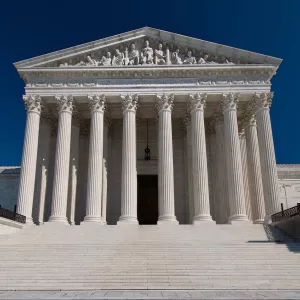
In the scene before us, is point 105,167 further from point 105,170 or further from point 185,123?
point 185,123

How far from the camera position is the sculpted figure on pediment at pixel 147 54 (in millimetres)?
30641

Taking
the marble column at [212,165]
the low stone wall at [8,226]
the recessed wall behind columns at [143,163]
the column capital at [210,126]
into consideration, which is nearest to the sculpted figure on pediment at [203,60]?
the column capital at [210,126]

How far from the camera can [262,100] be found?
29.5 metres

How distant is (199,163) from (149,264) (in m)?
12.5

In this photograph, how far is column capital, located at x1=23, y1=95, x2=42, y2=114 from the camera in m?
29.7

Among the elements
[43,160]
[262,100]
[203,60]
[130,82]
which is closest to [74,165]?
[43,160]

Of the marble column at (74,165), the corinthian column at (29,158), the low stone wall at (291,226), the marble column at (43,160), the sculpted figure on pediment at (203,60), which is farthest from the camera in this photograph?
the marble column at (74,165)

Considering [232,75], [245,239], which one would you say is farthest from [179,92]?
[245,239]

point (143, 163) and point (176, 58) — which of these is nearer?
point (176, 58)

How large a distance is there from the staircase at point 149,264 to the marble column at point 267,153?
14.5 feet

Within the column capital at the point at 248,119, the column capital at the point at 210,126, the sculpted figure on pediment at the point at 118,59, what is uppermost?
the sculpted figure on pediment at the point at 118,59

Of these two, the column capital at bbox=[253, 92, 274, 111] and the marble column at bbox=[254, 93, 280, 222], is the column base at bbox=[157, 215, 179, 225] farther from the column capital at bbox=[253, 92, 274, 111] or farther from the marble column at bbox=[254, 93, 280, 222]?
the column capital at bbox=[253, 92, 274, 111]

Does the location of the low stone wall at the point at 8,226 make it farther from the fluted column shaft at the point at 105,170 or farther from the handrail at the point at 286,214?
the handrail at the point at 286,214

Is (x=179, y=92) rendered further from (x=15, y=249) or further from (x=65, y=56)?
(x=15, y=249)
